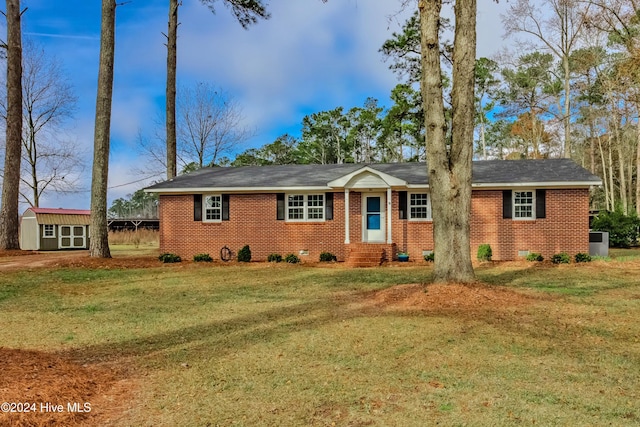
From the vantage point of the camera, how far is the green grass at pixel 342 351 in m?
3.70

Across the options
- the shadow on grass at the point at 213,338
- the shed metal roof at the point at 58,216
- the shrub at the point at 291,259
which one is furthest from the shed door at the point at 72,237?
the shadow on grass at the point at 213,338

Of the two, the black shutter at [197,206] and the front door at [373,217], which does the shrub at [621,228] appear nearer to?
the front door at [373,217]

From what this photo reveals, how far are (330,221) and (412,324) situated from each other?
10501mm

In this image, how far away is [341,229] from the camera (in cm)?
1695

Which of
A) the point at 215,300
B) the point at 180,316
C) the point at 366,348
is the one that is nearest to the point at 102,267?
the point at 215,300

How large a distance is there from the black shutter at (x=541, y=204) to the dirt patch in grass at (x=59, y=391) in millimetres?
14933

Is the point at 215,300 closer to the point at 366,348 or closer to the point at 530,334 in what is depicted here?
the point at 366,348

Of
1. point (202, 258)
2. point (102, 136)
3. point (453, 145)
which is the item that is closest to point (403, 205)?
point (202, 258)

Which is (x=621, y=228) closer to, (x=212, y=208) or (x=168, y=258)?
(x=212, y=208)

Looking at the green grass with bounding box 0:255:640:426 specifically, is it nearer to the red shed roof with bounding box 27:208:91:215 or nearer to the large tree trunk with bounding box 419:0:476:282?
the large tree trunk with bounding box 419:0:476:282

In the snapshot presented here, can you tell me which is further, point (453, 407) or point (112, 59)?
point (112, 59)

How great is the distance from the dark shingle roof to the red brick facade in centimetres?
51

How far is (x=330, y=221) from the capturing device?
1703 centimetres

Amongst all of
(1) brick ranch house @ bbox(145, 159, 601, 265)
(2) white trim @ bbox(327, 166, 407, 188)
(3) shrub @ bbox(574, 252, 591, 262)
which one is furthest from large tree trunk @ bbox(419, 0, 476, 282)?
(3) shrub @ bbox(574, 252, 591, 262)
